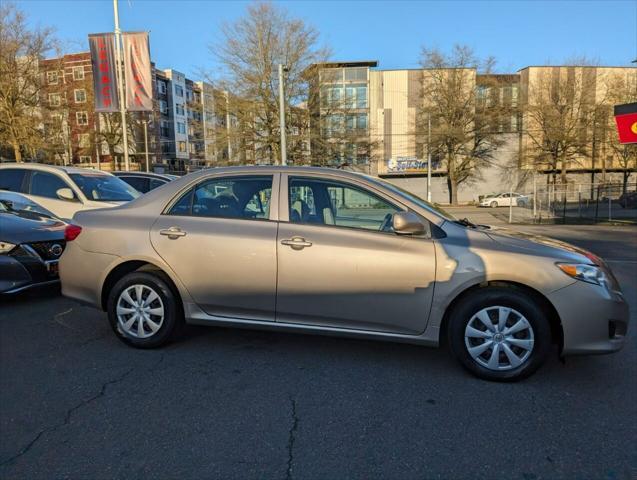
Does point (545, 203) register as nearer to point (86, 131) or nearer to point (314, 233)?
point (314, 233)

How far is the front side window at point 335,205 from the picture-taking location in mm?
3844

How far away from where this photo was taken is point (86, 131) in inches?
2074

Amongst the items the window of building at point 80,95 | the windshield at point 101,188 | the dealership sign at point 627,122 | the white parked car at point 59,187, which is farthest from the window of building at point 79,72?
the dealership sign at point 627,122

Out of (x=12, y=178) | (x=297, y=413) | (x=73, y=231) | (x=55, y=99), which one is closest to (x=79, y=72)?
(x=55, y=99)

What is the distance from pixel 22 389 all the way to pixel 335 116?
31.7 m

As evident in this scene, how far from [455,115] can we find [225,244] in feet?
151

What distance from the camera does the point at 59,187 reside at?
857 centimetres

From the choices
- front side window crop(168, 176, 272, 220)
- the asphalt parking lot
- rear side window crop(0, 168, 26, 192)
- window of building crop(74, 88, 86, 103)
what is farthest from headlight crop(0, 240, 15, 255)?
window of building crop(74, 88, 86, 103)

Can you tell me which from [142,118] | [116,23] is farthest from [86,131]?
[116,23]

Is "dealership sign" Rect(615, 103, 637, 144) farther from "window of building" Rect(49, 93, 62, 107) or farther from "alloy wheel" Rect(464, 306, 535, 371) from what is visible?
"window of building" Rect(49, 93, 62, 107)

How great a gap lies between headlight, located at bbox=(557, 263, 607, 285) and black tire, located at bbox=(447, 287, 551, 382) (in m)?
0.32

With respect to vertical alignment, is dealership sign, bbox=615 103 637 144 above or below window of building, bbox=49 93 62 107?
below

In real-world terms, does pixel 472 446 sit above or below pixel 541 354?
below

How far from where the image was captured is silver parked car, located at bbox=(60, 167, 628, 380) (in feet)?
11.3
